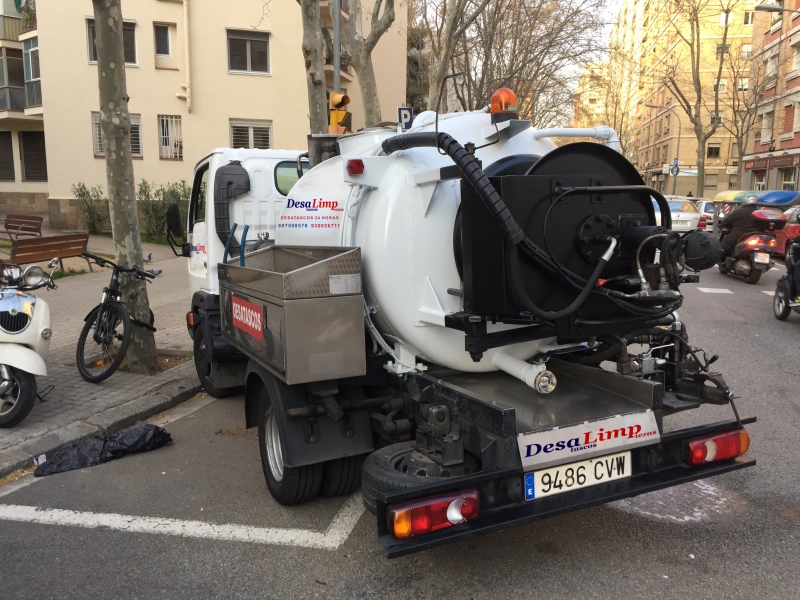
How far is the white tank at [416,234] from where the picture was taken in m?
3.27

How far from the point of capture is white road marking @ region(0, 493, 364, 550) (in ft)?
11.6

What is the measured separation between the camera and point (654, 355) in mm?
3887

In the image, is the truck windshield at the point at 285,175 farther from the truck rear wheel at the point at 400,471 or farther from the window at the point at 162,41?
the window at the point at 162,41

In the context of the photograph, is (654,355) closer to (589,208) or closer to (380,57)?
(589,208)

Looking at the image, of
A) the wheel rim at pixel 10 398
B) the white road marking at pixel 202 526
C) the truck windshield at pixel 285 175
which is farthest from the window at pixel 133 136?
the white road marking at pixel 202 526

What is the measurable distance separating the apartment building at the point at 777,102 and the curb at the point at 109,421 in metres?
36.4

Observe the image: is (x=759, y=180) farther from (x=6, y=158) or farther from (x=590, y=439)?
(x=590, y=439)

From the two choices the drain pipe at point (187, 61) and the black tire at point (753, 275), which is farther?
the drain pipe at point (187, 61)

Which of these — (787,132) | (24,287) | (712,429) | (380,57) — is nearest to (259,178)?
(24,287)

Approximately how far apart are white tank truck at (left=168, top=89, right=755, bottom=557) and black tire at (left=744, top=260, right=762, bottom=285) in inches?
437

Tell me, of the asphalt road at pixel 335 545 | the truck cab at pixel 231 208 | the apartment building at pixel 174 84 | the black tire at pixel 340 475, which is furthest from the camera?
the apartment building at pixel 174 84

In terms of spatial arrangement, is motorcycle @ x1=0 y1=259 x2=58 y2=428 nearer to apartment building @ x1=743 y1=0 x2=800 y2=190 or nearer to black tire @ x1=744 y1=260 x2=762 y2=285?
black tire @ x1=744 y1=260 x2=762 y2=285

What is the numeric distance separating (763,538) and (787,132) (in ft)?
129

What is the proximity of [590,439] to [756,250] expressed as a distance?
11899mm
